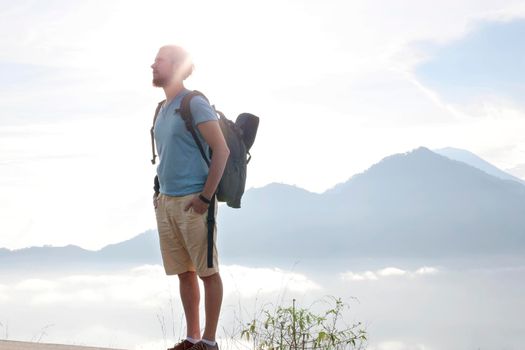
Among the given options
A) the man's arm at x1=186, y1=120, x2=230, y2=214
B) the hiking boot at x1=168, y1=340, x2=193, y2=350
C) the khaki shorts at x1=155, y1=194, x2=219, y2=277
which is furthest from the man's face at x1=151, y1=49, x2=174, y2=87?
the hiking boot at x1=168, y1=340, x2=193, y2=350

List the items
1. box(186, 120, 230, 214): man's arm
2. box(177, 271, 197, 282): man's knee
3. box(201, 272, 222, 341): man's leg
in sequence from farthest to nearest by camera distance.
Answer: box(177, 271, 197, 282): man's knee, box(201, 272, 222, 341): man's leg, box(186, 120, 230, 214): man's arm

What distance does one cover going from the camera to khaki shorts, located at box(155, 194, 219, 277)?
4.74 m

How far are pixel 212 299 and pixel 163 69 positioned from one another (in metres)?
1.35

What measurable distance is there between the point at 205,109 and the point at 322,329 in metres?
2.08

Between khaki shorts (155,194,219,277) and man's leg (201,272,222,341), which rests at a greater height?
khaki shorts (155,194,219,277)

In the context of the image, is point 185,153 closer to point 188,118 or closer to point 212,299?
point 188,118

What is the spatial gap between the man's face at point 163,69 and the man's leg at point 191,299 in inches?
44.8

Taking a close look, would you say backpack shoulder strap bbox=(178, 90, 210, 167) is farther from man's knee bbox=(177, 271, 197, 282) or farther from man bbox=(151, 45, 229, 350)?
man's knee bbox=(177, 271, 197, 282)

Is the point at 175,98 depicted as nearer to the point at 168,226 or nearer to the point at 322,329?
the point at 168,226

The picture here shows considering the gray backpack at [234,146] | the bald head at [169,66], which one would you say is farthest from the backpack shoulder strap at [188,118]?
the bald head at [169,66]

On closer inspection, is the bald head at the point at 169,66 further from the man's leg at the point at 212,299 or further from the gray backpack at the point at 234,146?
the man's leg at the point at 212,299

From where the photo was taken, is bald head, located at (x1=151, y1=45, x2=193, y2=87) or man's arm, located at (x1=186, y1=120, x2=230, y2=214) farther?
bald head, located at (x1=151, y1=45, x2=193, y2=87)

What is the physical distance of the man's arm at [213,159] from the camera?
4.64 metres

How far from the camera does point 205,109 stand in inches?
Answer: 185
